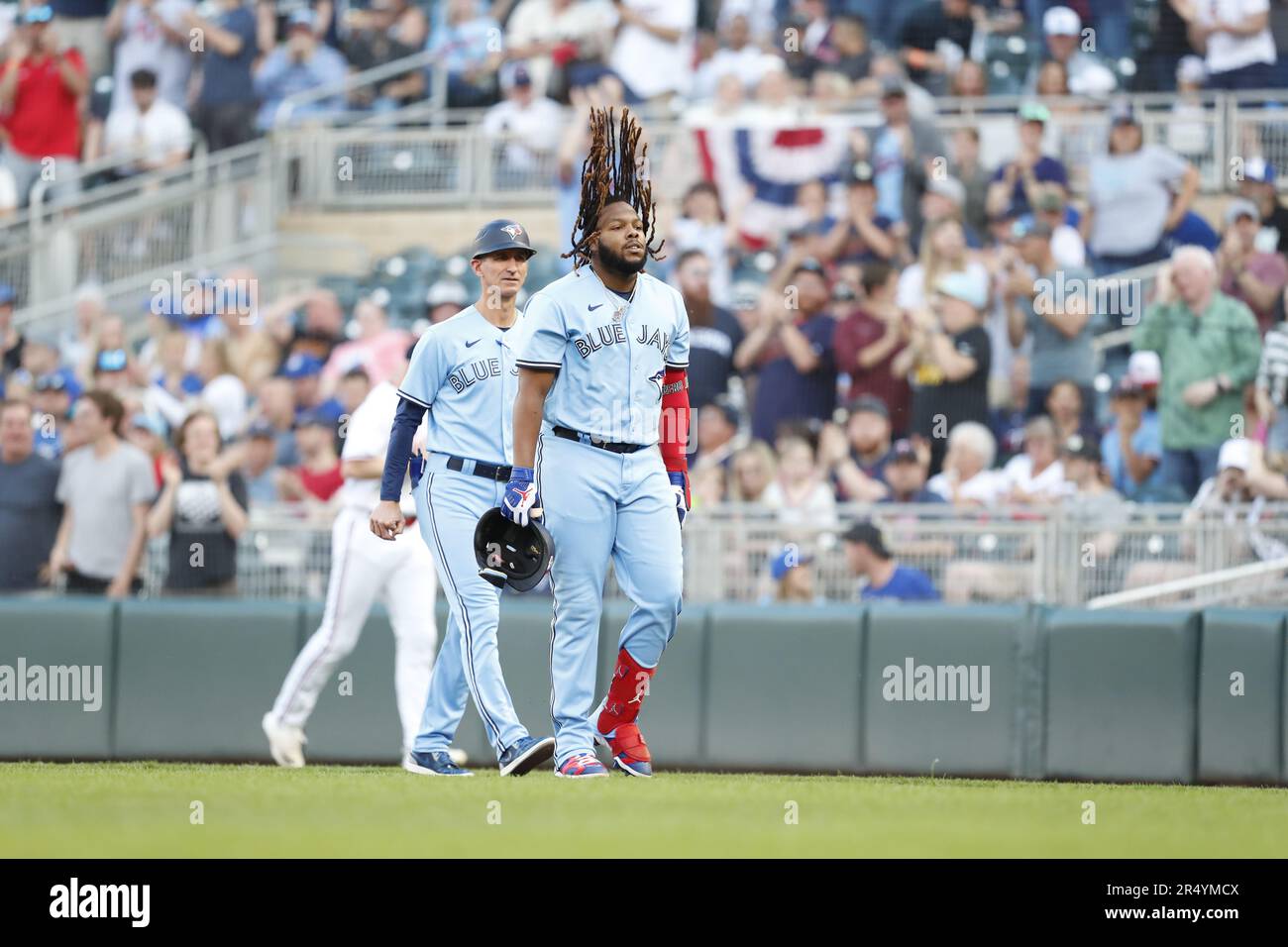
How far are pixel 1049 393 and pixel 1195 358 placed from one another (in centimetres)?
97

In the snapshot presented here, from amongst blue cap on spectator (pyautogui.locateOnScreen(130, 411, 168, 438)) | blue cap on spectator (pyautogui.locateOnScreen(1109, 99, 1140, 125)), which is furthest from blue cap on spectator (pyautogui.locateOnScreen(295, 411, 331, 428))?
blue cap on spectator (pyautogui.locateOnScreen(1109, 99, 1140, 125))

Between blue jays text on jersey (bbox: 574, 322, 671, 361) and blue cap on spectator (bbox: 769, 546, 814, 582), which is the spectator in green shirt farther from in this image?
blue jays text on jersey (bbox: 574, 322, 671, 361)

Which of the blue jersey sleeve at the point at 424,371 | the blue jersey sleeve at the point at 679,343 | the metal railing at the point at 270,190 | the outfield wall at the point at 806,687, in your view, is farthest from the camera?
the metal railing at the point at 270,190

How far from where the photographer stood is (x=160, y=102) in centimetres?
1658

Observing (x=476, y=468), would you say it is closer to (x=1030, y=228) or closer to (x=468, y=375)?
(x=468, y=375)

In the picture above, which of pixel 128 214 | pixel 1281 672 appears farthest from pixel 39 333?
pixel 1281 672

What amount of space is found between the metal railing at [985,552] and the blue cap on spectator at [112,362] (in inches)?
110

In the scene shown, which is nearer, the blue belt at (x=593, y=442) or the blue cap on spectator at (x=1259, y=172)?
the blue belt at (x=593, y=442)

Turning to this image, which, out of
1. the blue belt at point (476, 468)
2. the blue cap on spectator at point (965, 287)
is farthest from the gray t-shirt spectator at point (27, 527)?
the blue cap on spectator at point (965, 287)

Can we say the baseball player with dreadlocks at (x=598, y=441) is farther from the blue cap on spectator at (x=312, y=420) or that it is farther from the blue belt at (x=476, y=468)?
the blue cap on spectator at (x=312, y=420)

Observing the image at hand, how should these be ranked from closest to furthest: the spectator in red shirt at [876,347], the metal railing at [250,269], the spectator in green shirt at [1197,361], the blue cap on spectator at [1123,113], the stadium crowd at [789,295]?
the stadium crowd at [789,295] → the spectator in green shirt at [1197,361] → the spectator in red shirt at [876,347] → the blue cap on spectator at [1123,113] → the metal railing at [250,269]

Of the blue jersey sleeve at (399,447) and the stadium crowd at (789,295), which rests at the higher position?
the stadium crowd at (789,295)

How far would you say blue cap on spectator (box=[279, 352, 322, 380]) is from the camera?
13539 millimetres

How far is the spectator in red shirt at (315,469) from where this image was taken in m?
12.0
